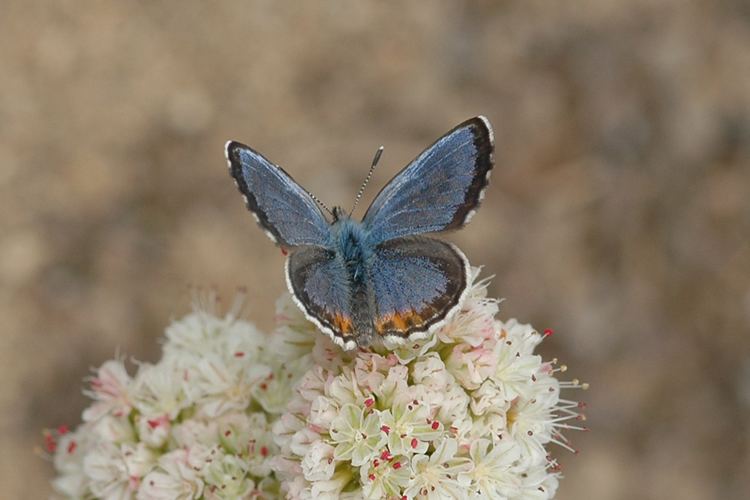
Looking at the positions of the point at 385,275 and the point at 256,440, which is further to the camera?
the point at 256,440

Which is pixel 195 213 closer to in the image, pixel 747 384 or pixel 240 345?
pixel 240 345

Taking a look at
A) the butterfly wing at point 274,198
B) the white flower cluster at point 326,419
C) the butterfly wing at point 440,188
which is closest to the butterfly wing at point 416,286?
the butterfly wing at point 440,188

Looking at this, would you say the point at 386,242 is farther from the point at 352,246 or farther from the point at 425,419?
the point at 425,419

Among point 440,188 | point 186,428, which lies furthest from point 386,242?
point 186,428

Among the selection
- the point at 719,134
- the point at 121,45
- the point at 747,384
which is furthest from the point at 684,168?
Answer: the point at 121,45

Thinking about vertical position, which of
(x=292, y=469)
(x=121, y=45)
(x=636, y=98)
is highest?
(x=636, y=98)

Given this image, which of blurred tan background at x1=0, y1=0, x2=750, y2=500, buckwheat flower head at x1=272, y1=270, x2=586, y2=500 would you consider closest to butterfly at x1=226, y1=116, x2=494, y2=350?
buckwheat flower head at x1=272, y1=270, x2=586, y2=500

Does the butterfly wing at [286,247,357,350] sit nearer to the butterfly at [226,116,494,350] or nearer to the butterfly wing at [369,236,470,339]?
the butterfly at [226,116,494,350]
